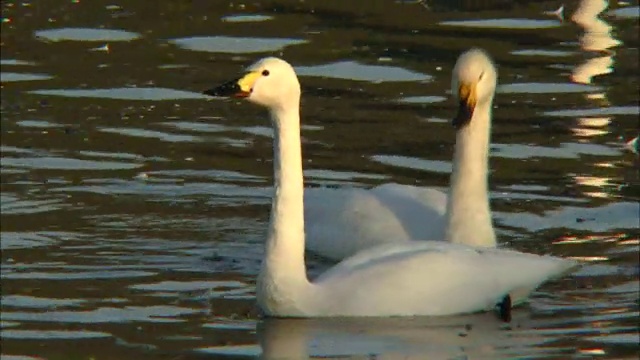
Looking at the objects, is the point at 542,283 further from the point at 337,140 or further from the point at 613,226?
the point at 337,140

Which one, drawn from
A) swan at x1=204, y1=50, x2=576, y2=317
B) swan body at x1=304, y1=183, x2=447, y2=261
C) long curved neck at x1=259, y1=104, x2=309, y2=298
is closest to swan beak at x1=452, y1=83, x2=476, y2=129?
swan body at x1=304, y1=183, x2=447, y2=261

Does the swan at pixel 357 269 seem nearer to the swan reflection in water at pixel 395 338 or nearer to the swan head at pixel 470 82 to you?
the swan reflection in water at pixel 395 338

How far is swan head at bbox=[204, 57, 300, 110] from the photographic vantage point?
1129cm

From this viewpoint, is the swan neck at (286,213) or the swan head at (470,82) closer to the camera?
the swan neck at (286,213)

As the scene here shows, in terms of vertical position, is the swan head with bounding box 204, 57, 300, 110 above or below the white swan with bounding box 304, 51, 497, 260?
above

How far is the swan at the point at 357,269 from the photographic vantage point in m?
11.3

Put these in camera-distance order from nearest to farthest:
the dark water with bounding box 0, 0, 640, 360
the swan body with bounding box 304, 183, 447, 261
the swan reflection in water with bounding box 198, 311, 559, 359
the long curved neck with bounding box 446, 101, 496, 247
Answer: the swan reflection in water with bounding box 198, 311, 559, 359 < the dark water with bounding box 0, 0, 640, 360 < the long curved neck with bounding box 446, 101, 496, 247 < the swan body with bounding box 304, 183, 447, 261

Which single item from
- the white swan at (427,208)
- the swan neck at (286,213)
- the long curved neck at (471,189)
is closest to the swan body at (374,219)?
the white swan at (427,208)

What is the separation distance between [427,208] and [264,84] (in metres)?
2.24

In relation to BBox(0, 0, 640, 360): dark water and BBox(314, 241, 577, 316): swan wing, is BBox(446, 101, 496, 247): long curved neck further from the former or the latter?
BBox(314, 241, 577, 316): swan wing

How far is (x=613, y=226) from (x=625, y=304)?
2016 mm

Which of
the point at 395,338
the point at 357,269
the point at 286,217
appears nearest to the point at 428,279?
the point at 357,269

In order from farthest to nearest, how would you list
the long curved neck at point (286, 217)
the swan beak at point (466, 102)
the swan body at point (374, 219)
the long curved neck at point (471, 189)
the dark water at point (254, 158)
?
1. the swan body at point (374, 219)
2. the swan beak at point (466, 102)
3. the long curved neck at point (471, 189)
4. the long curved neck at point (286, 217)
5. the dark water at point (254, 158)

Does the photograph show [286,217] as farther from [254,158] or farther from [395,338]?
[254,158]
